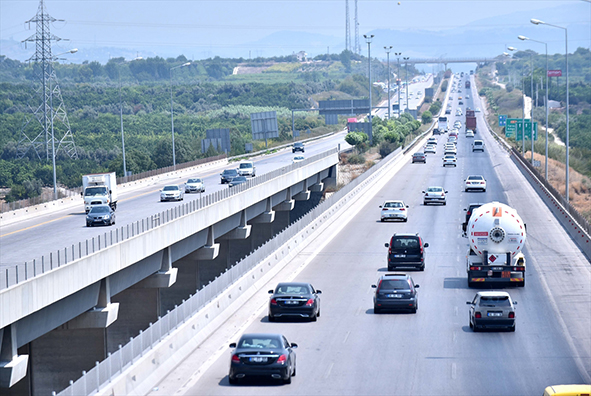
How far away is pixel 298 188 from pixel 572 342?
52702 mm

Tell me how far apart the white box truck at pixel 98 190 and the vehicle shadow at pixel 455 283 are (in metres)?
21.8

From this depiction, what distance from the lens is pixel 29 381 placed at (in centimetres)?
3155

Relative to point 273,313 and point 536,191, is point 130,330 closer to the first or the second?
point 273,313

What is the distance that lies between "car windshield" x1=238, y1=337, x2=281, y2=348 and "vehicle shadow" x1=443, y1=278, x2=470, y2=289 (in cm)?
1685

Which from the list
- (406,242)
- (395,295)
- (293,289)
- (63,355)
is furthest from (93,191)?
(395,295)

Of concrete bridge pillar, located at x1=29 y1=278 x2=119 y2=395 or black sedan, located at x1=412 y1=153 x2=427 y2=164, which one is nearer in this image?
concrete bridge pillar, located at x1=29 y1=278 x2=119 y2=395

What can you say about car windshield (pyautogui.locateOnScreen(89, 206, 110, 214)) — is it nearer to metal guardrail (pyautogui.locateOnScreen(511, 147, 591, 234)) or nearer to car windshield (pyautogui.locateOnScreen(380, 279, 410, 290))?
car windshield (pyautogui.locateOnScreen(380, 279, 410, 290))

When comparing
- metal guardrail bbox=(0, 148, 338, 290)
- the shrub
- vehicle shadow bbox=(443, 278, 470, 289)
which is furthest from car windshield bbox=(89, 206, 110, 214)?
the shrub

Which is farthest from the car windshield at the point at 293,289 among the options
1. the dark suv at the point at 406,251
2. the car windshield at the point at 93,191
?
the car windshield at the point at 93,191

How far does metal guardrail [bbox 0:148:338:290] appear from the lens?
22.8m

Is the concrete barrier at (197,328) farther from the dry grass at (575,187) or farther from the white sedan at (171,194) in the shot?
the dry grass at (575,187)

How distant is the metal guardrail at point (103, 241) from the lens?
22.8 meters

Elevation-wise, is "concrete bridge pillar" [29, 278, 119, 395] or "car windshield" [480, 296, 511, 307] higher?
"car windshield" [480, 296, 511, 307]

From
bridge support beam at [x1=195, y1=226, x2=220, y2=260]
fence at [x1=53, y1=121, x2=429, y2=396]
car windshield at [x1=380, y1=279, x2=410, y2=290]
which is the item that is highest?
fence at [x1=53, y1=121, x2=429, y2=396]
